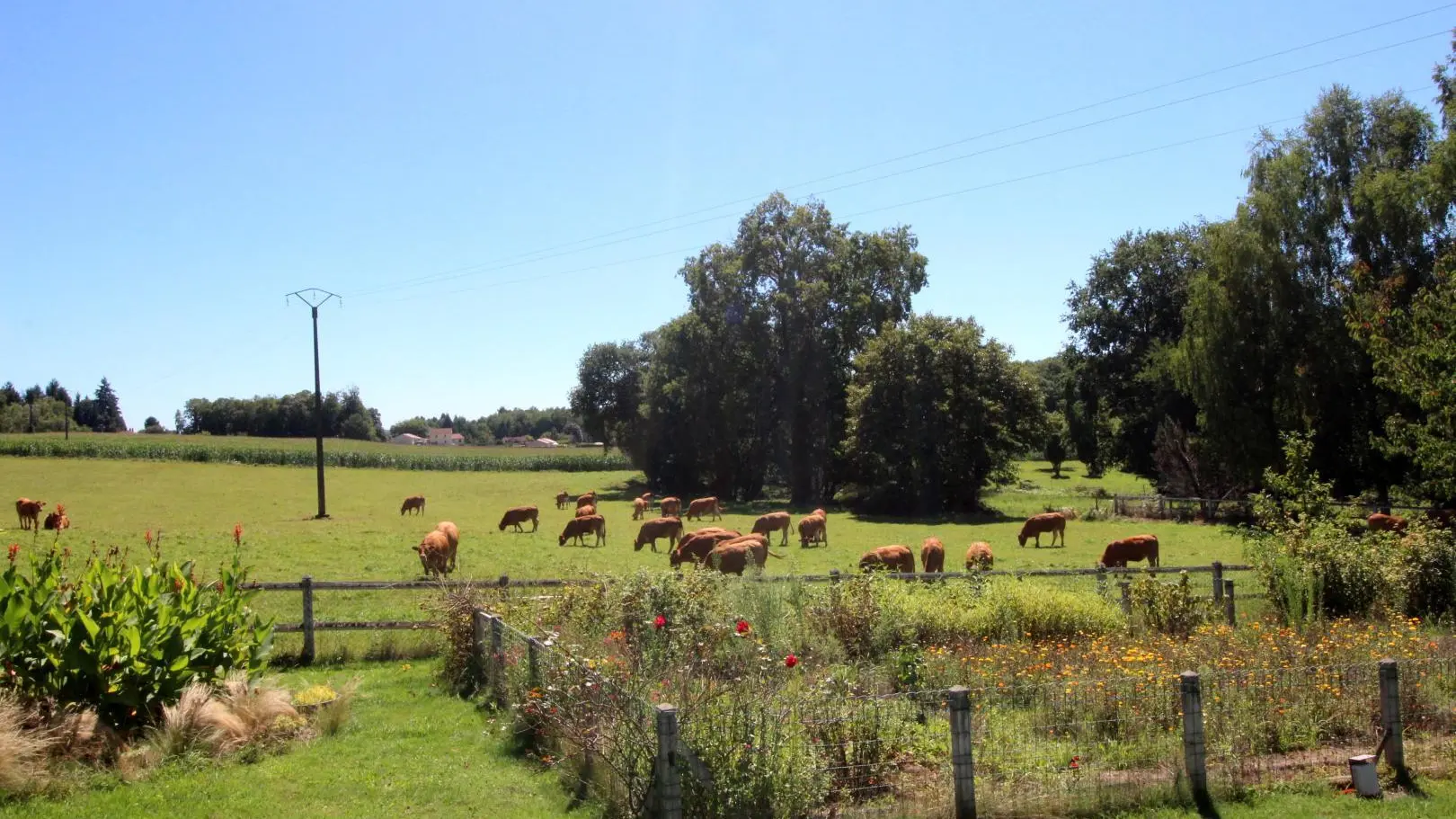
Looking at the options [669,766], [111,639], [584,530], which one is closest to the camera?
[669,766]

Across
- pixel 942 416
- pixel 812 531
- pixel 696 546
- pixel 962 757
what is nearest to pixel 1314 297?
pixel 942 416

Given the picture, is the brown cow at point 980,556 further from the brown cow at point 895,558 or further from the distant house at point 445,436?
the distant house at point 445,436

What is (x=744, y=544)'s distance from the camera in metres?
25.9

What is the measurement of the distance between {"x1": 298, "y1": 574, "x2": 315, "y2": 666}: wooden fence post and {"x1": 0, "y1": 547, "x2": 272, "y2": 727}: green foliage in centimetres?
481

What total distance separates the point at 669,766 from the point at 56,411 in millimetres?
157548

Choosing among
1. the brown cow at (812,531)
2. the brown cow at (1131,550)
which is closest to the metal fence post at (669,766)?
the brown cow at (1131,550)

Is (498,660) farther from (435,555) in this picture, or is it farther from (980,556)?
(980,556)

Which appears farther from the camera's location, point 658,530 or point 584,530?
point 584,530

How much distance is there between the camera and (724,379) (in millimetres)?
64375

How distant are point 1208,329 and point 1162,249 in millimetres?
19753

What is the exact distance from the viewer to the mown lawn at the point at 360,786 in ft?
27.9

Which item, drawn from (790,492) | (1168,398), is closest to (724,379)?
(790,492)

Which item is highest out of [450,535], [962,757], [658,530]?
[450,535]

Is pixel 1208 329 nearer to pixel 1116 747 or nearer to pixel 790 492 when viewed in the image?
pixel 790 492
